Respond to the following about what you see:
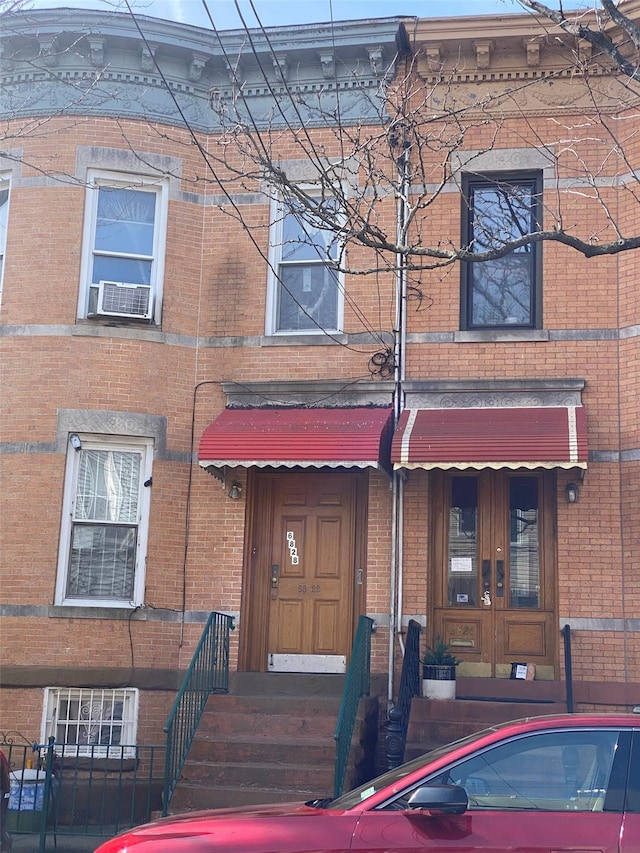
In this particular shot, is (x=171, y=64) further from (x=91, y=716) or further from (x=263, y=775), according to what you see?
(x=263, y=775)

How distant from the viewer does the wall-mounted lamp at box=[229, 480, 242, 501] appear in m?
11.3

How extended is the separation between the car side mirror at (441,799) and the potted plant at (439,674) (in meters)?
5.40

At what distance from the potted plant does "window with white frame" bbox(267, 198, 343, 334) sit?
394cm

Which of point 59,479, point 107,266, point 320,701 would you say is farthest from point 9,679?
point 107,266

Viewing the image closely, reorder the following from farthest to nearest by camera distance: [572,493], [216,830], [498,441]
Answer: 1. [572,493]
2. [498,441]
3. [216,830]

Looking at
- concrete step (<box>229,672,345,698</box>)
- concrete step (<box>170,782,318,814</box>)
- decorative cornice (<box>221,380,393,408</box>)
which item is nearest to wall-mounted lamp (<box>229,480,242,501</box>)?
decorative cornice (<box>221,380,393,408</box>)

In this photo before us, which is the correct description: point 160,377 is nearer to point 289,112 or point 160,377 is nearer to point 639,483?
point 289,112

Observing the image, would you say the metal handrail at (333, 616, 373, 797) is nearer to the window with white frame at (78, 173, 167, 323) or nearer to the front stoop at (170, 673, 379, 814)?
the front stoop at (170, 673, 379, 814)

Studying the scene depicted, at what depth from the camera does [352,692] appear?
9.35 meters

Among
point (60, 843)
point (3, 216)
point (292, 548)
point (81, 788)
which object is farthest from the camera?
point (3, 216)

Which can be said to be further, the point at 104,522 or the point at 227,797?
the point at 104,522

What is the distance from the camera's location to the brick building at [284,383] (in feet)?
35.1

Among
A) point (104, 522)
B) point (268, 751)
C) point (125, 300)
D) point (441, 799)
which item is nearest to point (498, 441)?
point (268, 751)

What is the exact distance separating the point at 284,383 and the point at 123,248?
2.56m
